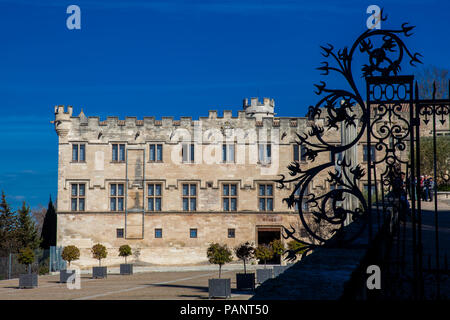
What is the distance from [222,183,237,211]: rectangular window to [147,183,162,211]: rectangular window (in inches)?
146

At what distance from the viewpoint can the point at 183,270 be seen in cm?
3303

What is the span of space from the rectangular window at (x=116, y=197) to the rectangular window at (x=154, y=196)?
1.51m

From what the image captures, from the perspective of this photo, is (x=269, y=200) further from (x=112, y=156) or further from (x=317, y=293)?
(x=317, y=293)

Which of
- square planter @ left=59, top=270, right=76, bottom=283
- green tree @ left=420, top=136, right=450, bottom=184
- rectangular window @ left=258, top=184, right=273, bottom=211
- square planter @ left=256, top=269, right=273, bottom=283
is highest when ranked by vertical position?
green tree @ left=420, top=136, right=450, bottom=184

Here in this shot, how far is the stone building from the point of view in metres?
34.5

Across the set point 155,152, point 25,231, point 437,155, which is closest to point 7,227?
point 25,231

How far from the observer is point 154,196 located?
34.8m

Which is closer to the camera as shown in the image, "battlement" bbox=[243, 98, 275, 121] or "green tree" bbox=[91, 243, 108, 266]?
"green tree" bbox=[91, 243, 108, 266]

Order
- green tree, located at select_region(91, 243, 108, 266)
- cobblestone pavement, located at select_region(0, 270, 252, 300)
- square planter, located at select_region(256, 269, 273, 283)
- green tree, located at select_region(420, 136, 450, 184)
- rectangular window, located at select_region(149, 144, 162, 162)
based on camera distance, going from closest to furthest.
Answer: cobblestone pavement, located at select_region(0, 270, 252, 300) → square planter, located at select_region(256, 269, 273, 283) → green tree, located at select_region(420, 136, 450, 184) → green tree, located at select_region(91, 243, 108, 266) → rectangular window, located at select_region(149, 144, 162, 162)

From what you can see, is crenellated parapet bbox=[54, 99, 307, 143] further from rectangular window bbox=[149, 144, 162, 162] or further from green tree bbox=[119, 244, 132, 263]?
green tree bbox=[119, 244, 132, 263]

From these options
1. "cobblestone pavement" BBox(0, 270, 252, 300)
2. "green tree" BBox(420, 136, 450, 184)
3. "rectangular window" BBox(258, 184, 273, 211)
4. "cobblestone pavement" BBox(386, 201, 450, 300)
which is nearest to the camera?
"cobblestone pavement" BBox(386, 201, 450, 300)

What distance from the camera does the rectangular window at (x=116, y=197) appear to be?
34.8 metres

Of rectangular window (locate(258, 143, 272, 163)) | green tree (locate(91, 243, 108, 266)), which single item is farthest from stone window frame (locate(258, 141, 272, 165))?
green tree (locate(91, 243, 108, 266))

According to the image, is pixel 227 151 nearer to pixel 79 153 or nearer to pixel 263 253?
pixel 79 153
